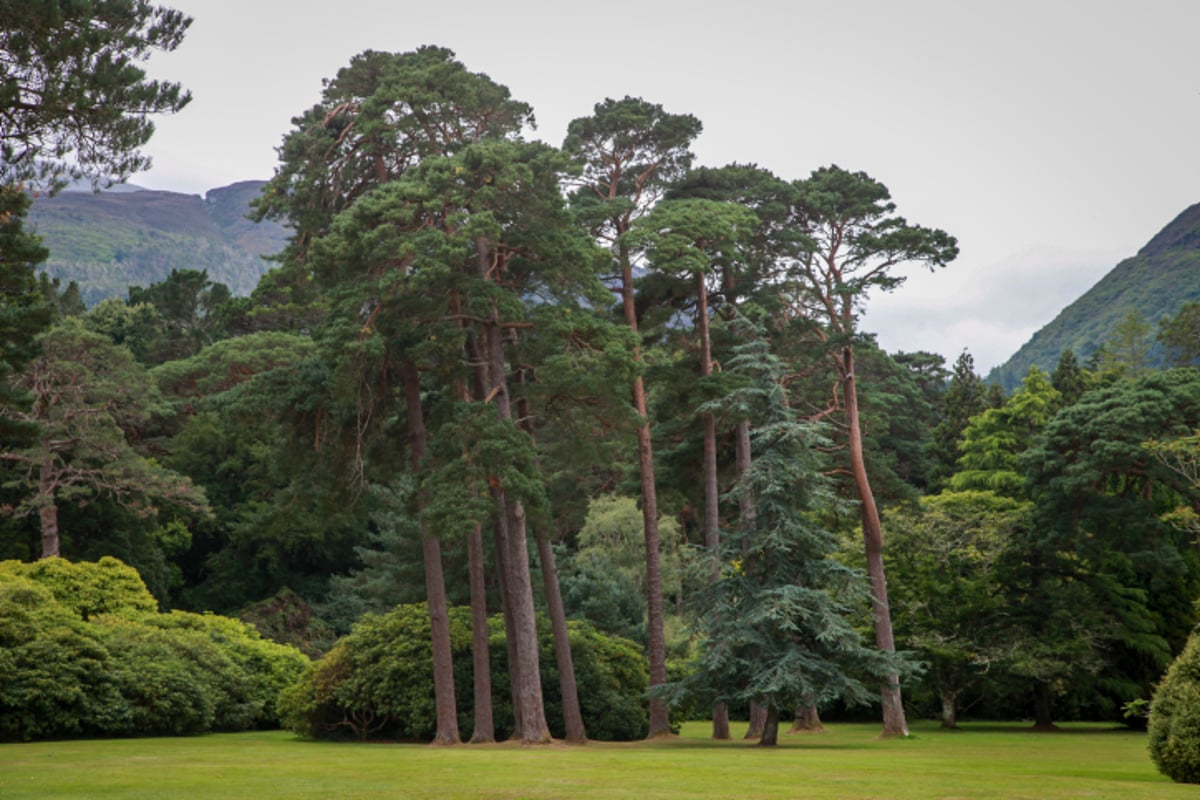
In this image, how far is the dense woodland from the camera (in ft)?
76.0

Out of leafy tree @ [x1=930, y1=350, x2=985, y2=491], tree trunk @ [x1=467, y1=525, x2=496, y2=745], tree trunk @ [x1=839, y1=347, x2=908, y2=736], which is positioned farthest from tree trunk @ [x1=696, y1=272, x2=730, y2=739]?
leafy tree @ [x1=930, y1=350, x2=985, y2=491]

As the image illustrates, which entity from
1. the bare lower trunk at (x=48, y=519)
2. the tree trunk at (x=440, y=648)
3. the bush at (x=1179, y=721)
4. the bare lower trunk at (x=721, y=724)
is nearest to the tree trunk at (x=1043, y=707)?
the bare lower trunk at (x=721, y=724)

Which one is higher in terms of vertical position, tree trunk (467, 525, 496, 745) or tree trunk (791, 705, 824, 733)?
tree trunk (467, 525, 496, 745)

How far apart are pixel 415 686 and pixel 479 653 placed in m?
2.24

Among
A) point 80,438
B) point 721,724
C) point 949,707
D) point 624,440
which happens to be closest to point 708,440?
point 624,440

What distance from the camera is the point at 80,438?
3709cm

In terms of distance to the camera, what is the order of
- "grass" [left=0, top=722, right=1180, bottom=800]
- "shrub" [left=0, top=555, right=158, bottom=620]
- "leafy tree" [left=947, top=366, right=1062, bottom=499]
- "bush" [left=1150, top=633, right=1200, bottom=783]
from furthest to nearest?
"leafy tree" [left=947, top=366, right=1062, bottom=499]
"shrub" [left=0, top=555, right=158, bottom=620]
"bush" [left=1150, top=633, right=1200, bottom=783]
"grass" [left=0, top=722, right=1180, bottom=800]

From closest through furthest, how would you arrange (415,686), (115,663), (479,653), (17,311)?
(17,311)
(115,663)
(479,653)
(415,686)

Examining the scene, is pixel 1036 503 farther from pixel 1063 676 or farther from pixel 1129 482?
pixel 1063 676

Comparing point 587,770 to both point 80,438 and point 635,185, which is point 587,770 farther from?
point 80,438

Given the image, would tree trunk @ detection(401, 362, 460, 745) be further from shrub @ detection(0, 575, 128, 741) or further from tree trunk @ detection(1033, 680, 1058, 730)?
tree trunk @ detection(1033, 680, 1058, 730)

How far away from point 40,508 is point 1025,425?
3780 cm

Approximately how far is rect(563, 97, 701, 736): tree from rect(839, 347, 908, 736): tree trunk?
5.21 metres

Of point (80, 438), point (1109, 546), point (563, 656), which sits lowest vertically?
point (563, 656)
